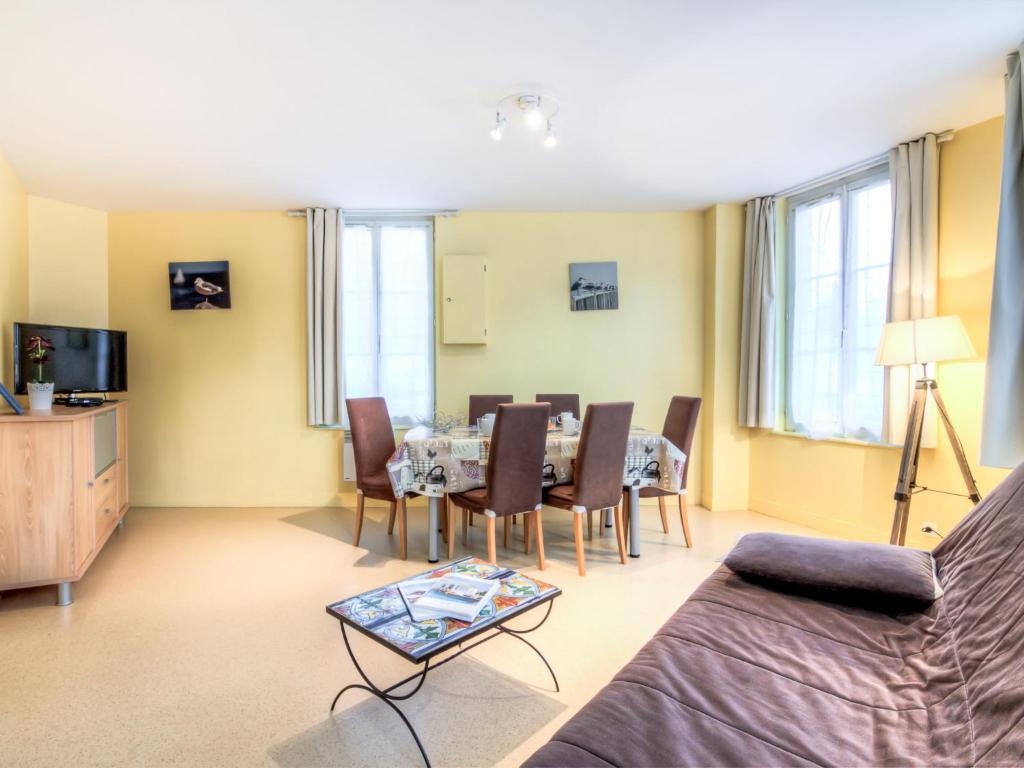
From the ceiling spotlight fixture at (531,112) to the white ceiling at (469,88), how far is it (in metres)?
0.06

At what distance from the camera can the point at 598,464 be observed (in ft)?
10.5

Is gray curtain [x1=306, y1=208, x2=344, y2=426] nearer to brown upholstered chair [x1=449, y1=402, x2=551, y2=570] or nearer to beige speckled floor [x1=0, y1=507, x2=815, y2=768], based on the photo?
beige speckled floor [x1=0, y1=507, x2=815, y2=768]

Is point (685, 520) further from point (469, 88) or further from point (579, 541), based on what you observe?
point (469, 88)

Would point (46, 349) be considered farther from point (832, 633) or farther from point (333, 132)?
point (832, 633)

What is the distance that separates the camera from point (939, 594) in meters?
1.59

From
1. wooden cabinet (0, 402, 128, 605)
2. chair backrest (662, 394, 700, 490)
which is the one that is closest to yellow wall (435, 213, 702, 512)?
chair backrest (662, 394, 700, 490)

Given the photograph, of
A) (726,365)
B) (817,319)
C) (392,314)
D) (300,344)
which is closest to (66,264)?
(300,344)

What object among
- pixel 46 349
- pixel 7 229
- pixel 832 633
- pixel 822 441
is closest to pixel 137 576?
pixel 46 349

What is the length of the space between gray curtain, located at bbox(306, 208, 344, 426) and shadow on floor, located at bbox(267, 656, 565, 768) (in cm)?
309

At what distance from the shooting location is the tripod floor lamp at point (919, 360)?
2877 mm

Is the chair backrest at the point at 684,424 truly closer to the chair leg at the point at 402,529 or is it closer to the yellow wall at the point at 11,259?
the chair leg at the point at 402,529

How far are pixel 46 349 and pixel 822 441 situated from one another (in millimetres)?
5290

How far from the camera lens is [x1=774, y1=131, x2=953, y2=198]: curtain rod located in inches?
129

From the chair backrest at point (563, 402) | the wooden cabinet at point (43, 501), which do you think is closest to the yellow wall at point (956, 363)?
the chair backrest at point (563, 402)
